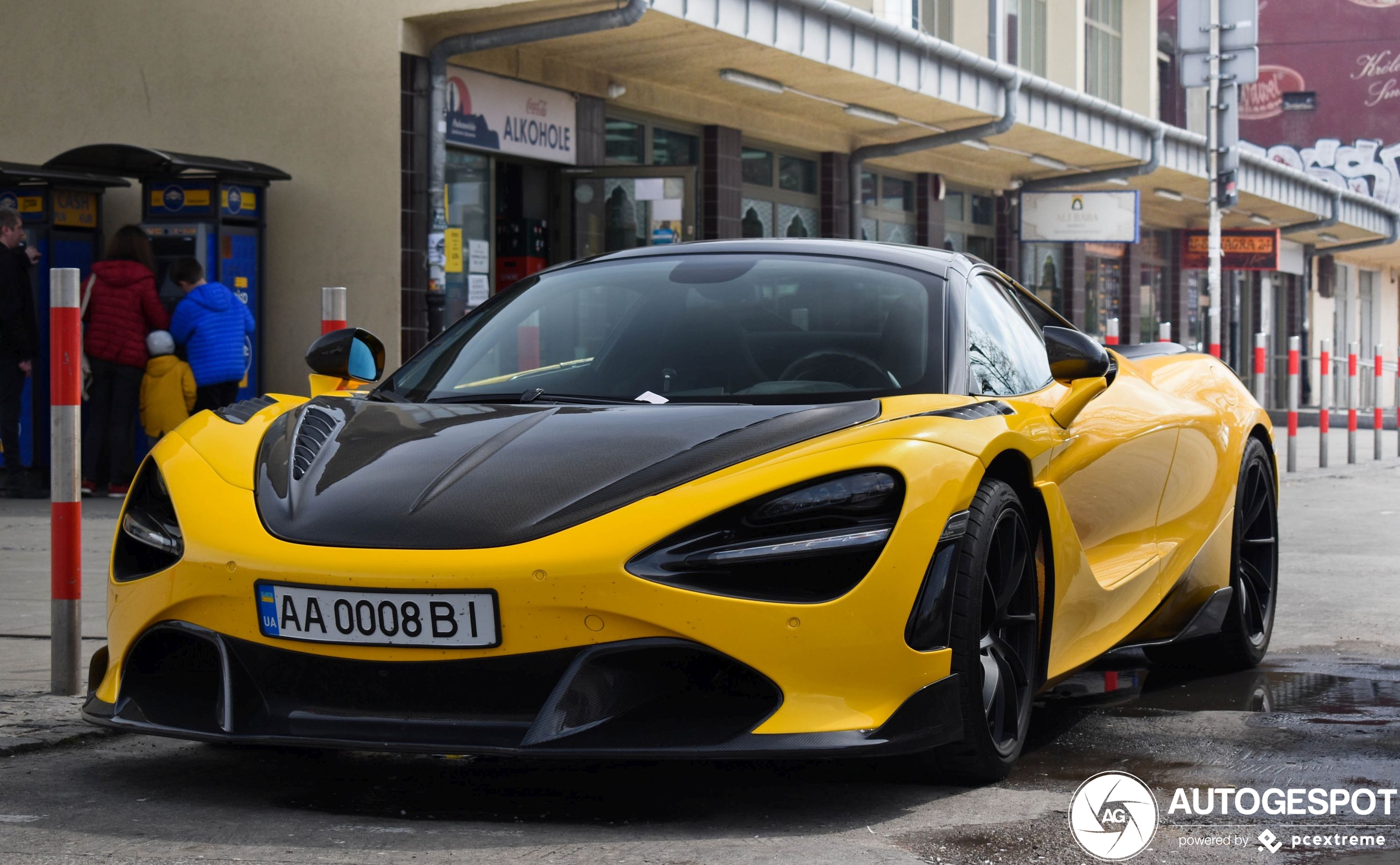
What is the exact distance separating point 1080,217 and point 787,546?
68.7 ft

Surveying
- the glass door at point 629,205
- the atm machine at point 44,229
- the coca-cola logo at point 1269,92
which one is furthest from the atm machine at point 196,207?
the coca-cola logo at point 1269,92

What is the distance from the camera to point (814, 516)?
11.3ft

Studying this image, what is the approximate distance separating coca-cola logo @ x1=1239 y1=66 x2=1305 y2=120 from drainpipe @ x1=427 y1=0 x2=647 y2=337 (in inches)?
1516

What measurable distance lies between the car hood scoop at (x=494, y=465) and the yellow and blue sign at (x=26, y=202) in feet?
31.0

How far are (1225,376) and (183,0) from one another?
10.7 meters

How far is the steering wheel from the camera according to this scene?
14.0ft

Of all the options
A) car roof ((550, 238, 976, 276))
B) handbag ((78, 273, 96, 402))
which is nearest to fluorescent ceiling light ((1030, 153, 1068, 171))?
handbag ((78, 273, 96, 402))

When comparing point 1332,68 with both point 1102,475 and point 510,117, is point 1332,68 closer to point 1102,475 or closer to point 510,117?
point 510,117

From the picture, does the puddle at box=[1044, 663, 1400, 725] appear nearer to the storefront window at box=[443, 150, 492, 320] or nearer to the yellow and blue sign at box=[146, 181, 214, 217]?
the yellow and blue sign at box=[146, 181, 214, 217]

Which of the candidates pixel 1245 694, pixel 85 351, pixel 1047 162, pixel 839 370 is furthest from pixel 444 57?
pixel 1047 162

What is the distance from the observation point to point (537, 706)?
3.38m

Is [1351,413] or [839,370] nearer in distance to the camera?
[839,370]

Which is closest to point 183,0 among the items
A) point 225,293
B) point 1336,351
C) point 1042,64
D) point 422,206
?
point 422,206

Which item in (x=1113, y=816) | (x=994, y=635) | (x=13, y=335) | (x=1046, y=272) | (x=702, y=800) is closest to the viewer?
(x=1113, y=816)
